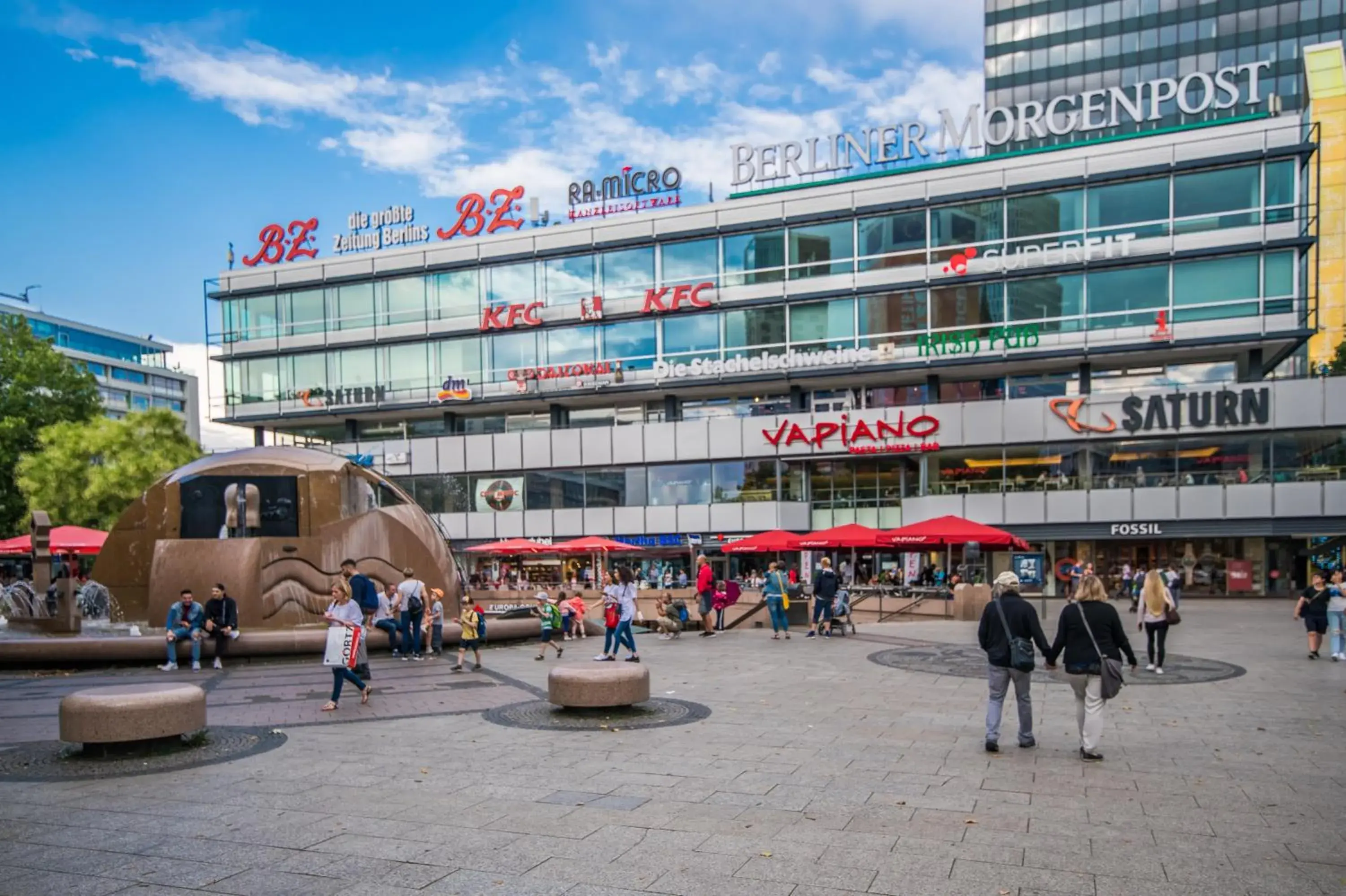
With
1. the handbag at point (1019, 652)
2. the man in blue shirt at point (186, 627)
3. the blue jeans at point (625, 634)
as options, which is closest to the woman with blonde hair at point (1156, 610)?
the handbag at point (1019, 652)

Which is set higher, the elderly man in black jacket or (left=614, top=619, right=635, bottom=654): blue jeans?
the elderly man in black jacket

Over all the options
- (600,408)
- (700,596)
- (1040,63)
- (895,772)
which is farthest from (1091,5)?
(895,772)

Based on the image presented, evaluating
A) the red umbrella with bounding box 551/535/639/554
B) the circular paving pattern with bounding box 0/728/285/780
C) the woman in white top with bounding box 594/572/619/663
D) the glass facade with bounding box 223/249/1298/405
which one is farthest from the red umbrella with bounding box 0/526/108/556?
the glass facade with bounding box 223/249/1298/405

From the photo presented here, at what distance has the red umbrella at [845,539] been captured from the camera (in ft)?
95.0

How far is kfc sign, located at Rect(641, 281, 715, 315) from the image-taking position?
46844 mm

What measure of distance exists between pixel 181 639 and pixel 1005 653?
45.1 ft

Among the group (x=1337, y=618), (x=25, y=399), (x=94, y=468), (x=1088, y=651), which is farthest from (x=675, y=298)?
(x=1088, y=651)

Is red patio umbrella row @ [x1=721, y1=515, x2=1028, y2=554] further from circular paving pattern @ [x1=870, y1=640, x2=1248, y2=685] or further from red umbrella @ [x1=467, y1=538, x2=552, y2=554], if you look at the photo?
red umbrella @ [x1=467, y1=538, x2=552, y2=554]

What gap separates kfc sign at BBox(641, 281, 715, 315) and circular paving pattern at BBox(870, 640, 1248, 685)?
28.8 metres

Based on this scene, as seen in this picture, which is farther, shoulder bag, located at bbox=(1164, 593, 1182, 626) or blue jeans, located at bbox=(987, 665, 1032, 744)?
shoulder bag, located at bbox=(1164, 593, 1182, 626)

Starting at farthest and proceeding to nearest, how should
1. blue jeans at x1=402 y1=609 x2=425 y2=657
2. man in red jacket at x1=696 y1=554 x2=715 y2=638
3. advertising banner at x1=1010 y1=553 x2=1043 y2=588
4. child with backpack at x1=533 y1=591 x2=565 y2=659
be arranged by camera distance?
advertising banner at x1=1010 y1=553 x2=1043 y2=588
man in red jacket at x1=696 y1=554 x2=715 y2=638
child with backpack at x1=533 y1=591 x2=565 y2=659
blue jeans at x1=402 y1=609 x2=425 y2=657

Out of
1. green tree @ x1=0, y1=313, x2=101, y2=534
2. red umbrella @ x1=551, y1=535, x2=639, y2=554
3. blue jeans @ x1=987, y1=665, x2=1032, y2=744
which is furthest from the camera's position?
green tree @ x1=0, y1=313, x2=101, y2=534

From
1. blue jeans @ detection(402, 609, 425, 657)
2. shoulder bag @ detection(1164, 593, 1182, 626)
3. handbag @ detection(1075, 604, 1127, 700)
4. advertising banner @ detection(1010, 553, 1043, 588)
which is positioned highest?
handbag @ detection(1075, 604, 1127, 700)

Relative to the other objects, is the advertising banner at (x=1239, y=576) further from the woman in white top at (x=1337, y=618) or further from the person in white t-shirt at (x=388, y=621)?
the person in white t-shirt at (x=388, y=621)
